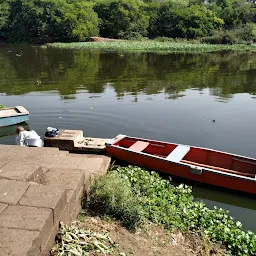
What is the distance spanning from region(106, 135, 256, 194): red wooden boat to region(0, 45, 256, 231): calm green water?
1.19 feet

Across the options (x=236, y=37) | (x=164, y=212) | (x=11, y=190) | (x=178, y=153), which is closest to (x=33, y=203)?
(x=11, y=190)

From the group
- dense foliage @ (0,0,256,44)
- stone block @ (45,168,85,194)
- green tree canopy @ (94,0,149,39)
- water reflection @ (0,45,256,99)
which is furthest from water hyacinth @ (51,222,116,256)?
green tree canopy @ (94,0,149,39)

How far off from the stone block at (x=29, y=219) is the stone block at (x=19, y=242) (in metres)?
0.09

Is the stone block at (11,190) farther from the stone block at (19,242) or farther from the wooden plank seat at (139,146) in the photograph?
the wooden plank seat at (139,146)

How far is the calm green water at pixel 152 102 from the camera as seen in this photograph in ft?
37.9

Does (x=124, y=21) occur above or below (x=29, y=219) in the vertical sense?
above

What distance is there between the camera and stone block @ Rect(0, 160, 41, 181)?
505cm

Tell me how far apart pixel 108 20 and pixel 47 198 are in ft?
204

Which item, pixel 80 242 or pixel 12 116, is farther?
pixel 12 116

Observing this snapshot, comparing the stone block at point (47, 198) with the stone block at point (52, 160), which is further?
the stone block at point (52, 160)

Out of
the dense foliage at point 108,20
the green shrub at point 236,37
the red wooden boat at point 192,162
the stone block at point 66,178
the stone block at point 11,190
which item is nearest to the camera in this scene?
the stone block at point 11,190

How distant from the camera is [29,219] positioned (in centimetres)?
396

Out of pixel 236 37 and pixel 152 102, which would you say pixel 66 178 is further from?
pixel 236 37

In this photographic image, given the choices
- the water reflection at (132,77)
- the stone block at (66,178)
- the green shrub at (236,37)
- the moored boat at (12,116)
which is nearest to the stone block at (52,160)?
the stone block at (66,178)
